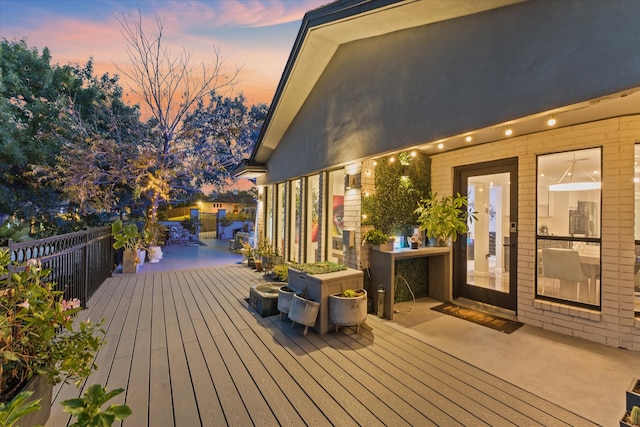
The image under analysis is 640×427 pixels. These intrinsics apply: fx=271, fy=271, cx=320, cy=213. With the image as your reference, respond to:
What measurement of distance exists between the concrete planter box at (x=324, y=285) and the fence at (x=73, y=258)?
268 cm

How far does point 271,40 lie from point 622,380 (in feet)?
35.6

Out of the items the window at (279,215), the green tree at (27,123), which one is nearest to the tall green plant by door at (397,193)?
the window at (279,215)

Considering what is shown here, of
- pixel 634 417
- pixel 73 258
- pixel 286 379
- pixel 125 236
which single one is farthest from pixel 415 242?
pixel 125 236

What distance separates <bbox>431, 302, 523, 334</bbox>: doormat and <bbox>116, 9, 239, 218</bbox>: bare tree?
363 inches

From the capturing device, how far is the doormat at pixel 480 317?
3961mm

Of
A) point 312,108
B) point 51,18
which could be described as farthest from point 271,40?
point 51,18

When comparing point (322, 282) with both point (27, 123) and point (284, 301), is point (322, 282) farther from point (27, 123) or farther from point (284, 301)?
point (27, 123)

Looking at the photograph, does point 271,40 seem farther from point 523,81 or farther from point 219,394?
point 219,394

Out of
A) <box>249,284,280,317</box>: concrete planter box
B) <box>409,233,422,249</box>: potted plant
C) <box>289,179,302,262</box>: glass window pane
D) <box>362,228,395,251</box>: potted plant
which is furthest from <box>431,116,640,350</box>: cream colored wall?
<box>289,179,302,262</box>: glass window pane

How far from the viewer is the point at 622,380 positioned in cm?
268

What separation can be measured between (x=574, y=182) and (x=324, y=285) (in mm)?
3884

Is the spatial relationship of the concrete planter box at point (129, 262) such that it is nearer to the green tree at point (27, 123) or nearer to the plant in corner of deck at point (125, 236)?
the plant in corner of deck at point (125, 236)

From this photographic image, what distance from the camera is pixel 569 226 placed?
155 inches

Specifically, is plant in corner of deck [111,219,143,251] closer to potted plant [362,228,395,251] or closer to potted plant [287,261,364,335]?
potted plant [287,261,364,335]
